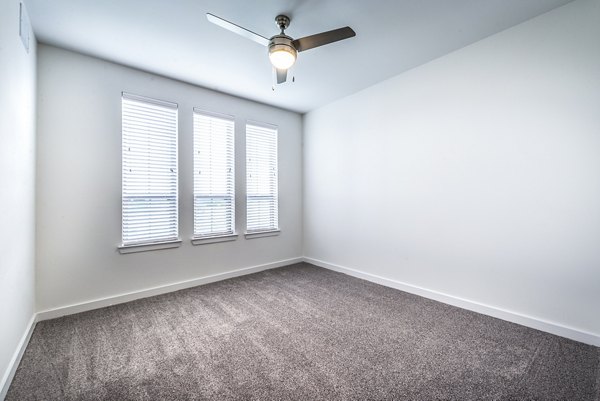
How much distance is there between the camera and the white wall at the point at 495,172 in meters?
2.20

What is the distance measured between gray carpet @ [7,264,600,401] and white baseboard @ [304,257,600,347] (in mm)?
85

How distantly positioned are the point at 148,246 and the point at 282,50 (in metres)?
2.68

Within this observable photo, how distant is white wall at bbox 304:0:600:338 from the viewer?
220 centimetres

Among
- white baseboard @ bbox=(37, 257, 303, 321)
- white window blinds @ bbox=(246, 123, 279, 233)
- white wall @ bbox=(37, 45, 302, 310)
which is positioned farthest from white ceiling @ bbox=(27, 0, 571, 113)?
white baseboard @ bbox=(37, 257, 303, 321)

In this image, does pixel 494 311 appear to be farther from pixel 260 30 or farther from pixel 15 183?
pixel 15 183

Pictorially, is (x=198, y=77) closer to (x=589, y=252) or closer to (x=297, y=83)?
(x=297, y=83)

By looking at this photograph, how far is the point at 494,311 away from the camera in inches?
105

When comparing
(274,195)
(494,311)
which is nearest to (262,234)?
(274,195)

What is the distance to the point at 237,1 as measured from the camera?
211 cm

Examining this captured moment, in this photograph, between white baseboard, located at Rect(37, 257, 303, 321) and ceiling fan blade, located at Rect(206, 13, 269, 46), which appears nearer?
ceiling fan blade, located at Rect(206, 13, 269, 46)

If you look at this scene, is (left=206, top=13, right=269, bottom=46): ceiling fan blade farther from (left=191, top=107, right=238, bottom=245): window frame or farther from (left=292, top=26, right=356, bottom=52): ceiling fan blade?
(left=191, top=107, right=238, bottom=245): window frame

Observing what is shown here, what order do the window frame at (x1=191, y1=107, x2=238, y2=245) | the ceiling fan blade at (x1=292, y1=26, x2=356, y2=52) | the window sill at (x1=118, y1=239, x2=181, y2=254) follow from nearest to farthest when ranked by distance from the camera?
the ceiling fan blade at (x1=292, y1=26, x2=356, y2=52)
the window sill at (x1=118, y1=239, x2=181, y2=254)
the window frame at (x1=191, y1=107, x2=238, y2=245)

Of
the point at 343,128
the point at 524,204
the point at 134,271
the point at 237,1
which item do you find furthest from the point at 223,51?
the point at 524,204

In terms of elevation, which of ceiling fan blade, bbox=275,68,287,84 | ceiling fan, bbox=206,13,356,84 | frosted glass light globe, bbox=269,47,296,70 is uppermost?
ceiling fan, bbox=206,13,356,84
